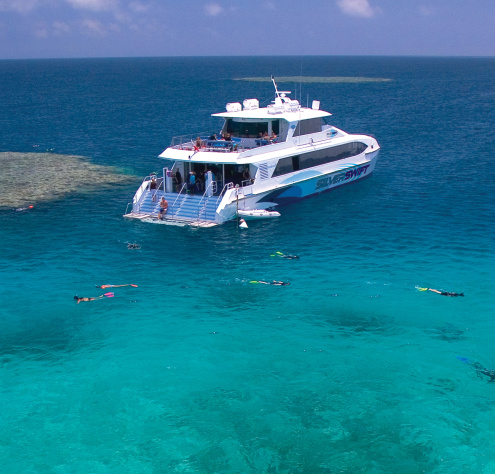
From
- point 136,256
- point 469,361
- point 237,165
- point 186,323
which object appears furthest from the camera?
point 237,165

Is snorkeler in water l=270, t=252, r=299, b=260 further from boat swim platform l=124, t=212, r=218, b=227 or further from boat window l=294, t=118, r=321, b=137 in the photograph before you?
boat window l=294, t=118, r=321, b=137

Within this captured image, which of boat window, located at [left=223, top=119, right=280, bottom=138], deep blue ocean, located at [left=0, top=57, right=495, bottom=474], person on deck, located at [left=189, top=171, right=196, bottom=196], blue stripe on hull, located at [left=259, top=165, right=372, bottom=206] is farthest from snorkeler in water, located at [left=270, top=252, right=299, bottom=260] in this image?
boat window, located at [left=223, top=119, right=280, bottom=138]

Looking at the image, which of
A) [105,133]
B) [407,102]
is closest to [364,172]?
[105,133]

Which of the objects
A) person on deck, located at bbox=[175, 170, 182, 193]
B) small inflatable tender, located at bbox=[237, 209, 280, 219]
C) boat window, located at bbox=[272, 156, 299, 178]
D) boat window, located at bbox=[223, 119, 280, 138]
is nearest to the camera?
small inflatable tender, located at bbox=[237, 209, 280, 219]

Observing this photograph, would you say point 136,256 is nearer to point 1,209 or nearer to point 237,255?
point 237,255

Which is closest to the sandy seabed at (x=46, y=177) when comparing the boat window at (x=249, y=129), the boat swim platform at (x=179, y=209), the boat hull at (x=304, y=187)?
the boat swim platform at (x=179, y=209)

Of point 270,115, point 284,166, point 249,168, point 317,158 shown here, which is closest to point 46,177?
point 249,168
